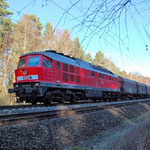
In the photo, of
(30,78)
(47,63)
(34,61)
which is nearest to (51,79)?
(47,63)

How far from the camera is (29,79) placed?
10.2 meters

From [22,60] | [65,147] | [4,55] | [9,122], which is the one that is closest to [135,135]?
[65,147]

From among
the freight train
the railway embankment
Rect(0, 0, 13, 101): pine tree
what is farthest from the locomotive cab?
Rect(0, 0, 13, 101): pine tree

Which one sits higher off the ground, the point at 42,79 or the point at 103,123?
the point at 42,79

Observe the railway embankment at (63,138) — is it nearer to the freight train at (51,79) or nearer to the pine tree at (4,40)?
the freight train at (51,79)

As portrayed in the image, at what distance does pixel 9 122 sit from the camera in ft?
18.0

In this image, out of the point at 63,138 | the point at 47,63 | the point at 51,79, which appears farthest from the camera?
the point at 47,63

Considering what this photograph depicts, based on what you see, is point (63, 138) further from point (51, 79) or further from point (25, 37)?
point (25, 37)

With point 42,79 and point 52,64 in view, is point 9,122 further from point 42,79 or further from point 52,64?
point 52,64

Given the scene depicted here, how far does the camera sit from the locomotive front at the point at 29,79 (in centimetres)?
970

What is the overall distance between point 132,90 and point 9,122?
2564 centimetres

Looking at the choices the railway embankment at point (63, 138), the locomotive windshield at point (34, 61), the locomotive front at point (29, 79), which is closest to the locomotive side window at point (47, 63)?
the locomotive front at point (29, 79)

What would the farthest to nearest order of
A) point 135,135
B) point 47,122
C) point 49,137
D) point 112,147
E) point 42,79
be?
point 42,79
point 47,122
point 135,135
point 49,137
point 112,147

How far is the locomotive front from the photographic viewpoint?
970 cm
